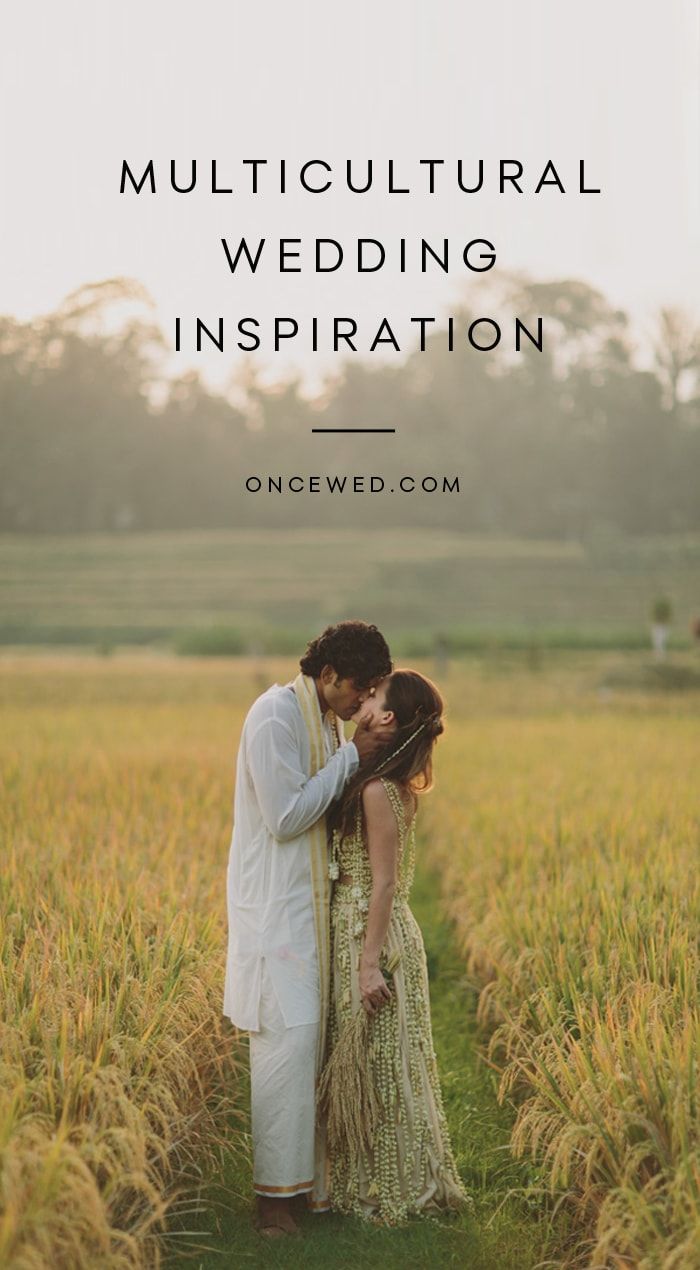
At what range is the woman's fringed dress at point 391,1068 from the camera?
11.8ft

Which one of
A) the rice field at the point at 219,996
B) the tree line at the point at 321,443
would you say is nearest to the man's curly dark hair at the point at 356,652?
the rice field at the point at 219,996

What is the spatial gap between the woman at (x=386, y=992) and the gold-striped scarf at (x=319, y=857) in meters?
0.04

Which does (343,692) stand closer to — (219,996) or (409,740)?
(409,740)

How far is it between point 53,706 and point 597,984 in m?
16.8

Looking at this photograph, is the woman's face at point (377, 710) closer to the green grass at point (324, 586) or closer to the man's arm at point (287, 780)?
the man's arm at point (287, 780)

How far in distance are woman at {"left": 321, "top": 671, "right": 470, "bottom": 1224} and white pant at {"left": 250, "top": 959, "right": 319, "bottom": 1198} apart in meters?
0.08

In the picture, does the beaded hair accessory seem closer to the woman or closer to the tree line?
the woman

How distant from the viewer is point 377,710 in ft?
11.5

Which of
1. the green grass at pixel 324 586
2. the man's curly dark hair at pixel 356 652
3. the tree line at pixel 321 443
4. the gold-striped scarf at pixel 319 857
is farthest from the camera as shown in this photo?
the tree line at pixel 321 443

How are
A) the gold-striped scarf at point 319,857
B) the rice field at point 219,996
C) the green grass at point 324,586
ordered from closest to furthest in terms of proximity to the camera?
the rice field at point 219,996
the gold-striped scarf at point 319,857
the green grass at point 324,586

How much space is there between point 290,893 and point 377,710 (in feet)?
1.84

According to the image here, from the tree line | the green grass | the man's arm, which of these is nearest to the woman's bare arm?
the man's arm

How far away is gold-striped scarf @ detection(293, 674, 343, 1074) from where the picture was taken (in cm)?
359

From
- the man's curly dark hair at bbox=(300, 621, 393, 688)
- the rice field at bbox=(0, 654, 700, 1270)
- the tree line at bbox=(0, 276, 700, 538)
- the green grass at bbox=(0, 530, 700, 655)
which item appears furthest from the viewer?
the tree line at bbox=(0, 276, 700, 538)
